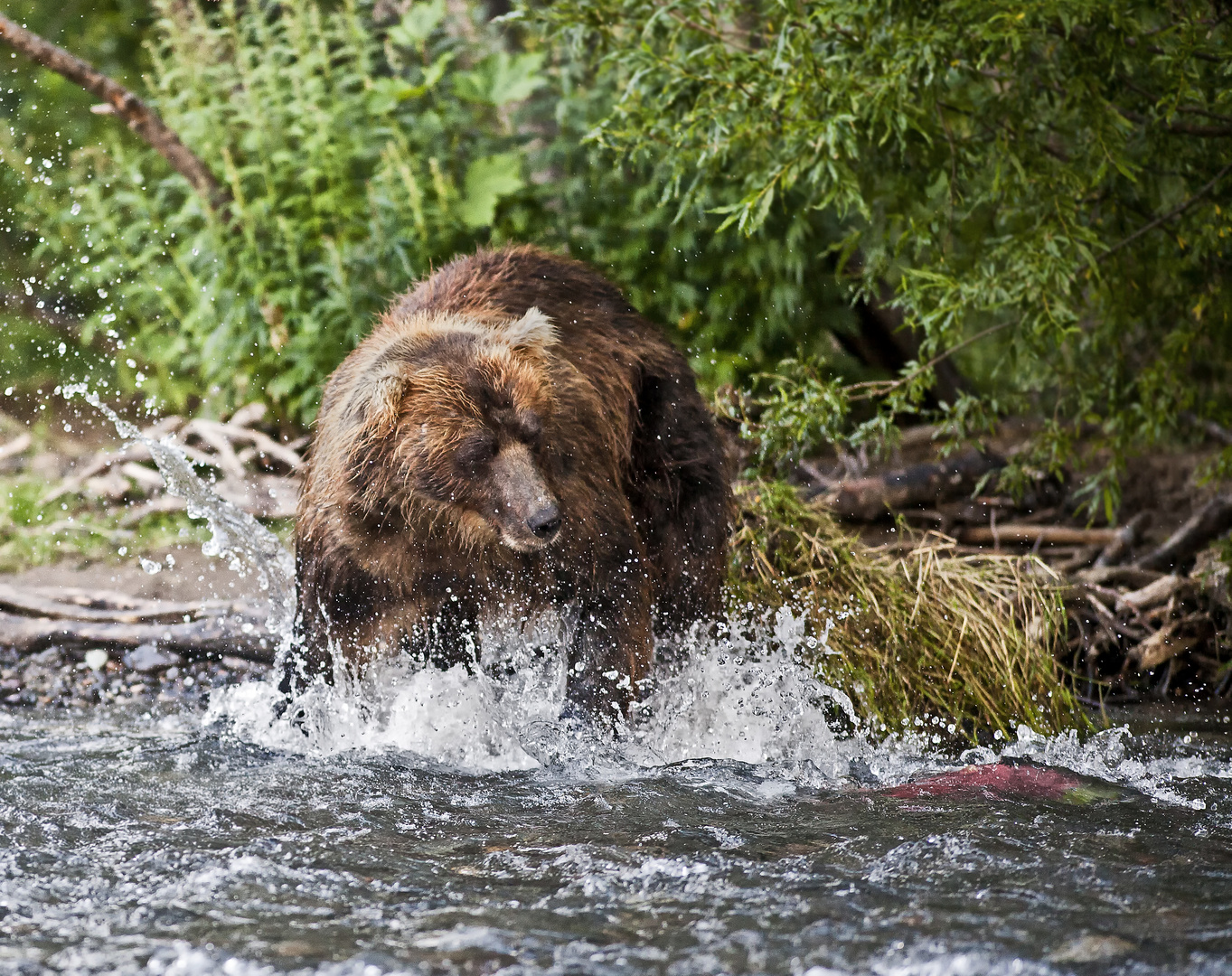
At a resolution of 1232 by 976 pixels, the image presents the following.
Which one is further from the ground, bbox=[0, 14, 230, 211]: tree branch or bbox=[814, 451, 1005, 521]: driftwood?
bbox=[0, 14, 230, 211]: tree branch

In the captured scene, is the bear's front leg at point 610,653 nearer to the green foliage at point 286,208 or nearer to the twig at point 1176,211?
the twig at point 1176,211

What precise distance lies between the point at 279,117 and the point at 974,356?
4938 mm

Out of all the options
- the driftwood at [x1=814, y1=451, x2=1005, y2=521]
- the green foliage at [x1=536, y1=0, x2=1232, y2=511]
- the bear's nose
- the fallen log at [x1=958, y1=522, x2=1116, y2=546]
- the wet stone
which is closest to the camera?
the bear's nose

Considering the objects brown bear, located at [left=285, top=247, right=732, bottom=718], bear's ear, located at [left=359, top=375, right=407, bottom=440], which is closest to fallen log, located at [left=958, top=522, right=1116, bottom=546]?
brown bear, located at [left=285, top=247, right=732, bottom=718]

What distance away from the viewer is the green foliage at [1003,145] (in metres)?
4.90

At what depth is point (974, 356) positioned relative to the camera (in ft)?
31.8

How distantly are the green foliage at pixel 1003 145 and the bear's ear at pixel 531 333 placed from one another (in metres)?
0.84

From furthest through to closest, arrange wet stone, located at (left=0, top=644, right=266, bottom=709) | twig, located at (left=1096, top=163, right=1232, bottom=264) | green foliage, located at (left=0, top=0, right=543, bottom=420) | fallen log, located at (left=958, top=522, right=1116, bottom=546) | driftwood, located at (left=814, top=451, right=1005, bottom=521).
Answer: green foliage, located at (left=0, top=0, right=543, bottom=420)
driftwood, located at (left=814, top=451, right=1005, bottom=521)
fallen log, located at (left=958, top=522, right=1116, bottom=546)
wet stone, located at (left=0, top=644, right=266, bottom=709)
twig, located at (left=1096, top=163, right=1232, bottom=264)

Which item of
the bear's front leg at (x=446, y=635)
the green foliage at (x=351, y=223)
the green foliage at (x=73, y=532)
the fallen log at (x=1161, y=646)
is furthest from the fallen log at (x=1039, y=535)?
the green foliage at (x=73, y=532)

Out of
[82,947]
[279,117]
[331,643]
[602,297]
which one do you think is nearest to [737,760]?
[331,643]

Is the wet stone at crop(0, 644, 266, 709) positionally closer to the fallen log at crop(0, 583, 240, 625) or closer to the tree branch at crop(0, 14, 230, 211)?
the fallen log at crop(0, 583, 240, 625)

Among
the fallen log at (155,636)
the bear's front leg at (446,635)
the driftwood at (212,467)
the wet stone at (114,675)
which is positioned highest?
the bear's front leg at (446,635)

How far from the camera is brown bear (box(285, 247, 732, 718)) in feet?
15.0

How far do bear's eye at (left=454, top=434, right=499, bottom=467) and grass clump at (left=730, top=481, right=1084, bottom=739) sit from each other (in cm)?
154
